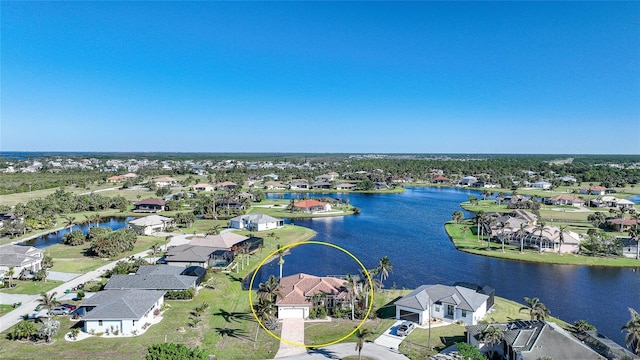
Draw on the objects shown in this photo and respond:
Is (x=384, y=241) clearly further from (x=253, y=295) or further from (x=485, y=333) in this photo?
(x=485, y=333)

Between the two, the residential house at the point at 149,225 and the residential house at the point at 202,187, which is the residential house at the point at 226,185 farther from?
the residential house at the point at 149,225

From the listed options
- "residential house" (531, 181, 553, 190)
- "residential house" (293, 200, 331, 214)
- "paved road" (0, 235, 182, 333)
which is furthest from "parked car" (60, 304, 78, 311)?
"residential house" (531, 181, 553, 190)

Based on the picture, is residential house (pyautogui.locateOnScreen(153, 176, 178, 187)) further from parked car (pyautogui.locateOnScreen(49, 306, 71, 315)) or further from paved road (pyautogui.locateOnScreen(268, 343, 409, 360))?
paved road (pyautogui.locateOnScreen(268, 343, 409, 360))

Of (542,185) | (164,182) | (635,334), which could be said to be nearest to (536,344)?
(635,334)

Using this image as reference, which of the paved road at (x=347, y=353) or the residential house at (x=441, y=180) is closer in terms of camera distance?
the paved road at (x=347, y=353)

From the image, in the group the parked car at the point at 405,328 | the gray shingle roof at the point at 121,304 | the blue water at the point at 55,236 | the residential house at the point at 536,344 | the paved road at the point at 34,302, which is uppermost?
the residential house at the point at 536,344

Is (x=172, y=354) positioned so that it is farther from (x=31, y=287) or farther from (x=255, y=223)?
(x=255, y=223)

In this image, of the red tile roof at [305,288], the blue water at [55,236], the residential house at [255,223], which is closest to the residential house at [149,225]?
the blue water at [55,236]
